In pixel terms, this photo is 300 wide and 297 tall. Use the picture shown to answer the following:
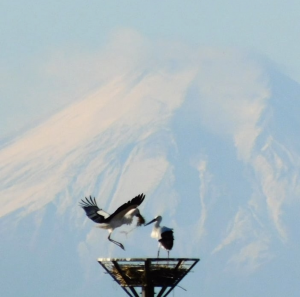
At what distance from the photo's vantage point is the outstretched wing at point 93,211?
43.0m

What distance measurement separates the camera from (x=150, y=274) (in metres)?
42.2

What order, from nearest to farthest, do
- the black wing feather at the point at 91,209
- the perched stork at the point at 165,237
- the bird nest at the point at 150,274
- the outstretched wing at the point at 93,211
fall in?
the bird nest at the point at 150,274 < the outstretched wing at the point at 93,211 < the black wing feather at the point at 91,209 < the perched stork at the point at 165,237

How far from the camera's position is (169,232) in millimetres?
43719

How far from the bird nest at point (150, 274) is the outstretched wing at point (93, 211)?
132 centimetres

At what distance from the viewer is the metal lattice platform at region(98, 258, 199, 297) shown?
4178cm

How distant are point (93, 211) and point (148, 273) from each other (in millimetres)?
2375

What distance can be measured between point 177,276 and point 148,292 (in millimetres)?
780

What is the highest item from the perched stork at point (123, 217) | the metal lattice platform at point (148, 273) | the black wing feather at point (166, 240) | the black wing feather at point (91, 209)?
the black wing feather at point (166, 240)

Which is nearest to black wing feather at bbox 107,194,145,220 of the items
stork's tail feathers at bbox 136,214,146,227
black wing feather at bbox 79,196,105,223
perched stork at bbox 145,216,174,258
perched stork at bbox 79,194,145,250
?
perched stork at bbox 79,194,145,250

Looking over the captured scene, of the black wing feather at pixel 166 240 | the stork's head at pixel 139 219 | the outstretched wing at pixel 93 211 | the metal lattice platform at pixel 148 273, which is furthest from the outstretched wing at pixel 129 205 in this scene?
the black wing feather at pixel 166 240

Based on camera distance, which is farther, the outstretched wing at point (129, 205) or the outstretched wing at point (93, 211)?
the outstretched wing at point (93, 211)

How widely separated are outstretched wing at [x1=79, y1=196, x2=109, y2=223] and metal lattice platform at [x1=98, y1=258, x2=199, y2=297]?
126 centimetres

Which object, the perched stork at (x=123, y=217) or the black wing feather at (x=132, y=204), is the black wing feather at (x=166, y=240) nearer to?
the perched stork at (x=123, y=217)

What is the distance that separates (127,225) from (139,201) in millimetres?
712
